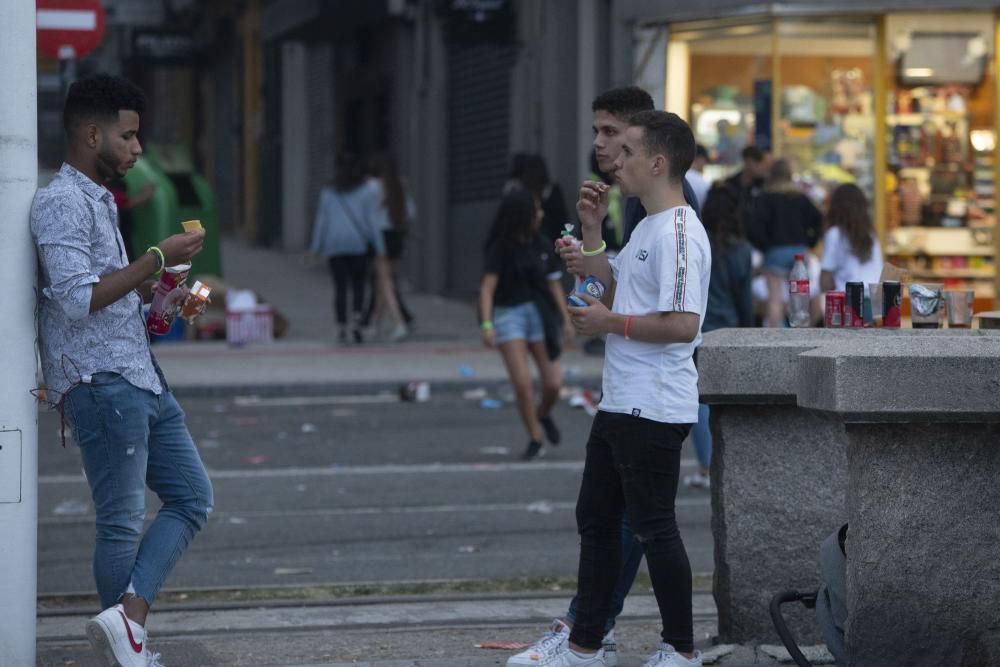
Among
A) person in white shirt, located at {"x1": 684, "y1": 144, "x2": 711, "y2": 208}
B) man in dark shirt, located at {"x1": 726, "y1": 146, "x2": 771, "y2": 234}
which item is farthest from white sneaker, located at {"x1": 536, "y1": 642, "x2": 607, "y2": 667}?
man in dark shirt, located at {"x1": 726, "y1": 146, "x2": 771, "y2": 234}

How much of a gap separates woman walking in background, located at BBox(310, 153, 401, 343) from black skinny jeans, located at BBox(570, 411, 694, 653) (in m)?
12.0

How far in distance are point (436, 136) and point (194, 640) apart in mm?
18270

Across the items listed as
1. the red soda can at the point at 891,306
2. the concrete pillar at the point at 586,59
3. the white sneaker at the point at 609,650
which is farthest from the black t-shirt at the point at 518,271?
the concrete pillar at the point at 586,59

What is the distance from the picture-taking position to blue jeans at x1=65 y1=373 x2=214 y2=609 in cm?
518

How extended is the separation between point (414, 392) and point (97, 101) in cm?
908

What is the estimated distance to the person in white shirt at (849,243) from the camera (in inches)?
444

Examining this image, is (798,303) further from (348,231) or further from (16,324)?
(348,231)

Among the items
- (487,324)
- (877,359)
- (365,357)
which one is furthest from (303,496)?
(365,357)

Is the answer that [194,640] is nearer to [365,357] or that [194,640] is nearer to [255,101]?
[365,357]

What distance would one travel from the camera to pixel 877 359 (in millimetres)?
4652

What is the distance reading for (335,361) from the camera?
16391mm

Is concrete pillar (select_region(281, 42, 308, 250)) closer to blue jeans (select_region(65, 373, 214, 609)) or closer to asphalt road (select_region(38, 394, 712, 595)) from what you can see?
asphalt road (select_region(38, 394, 712, 595))

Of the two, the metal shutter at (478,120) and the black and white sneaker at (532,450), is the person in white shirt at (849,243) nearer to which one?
the black and white sneaker at (532,450)

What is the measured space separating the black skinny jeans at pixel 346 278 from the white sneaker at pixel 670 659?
12392mm
